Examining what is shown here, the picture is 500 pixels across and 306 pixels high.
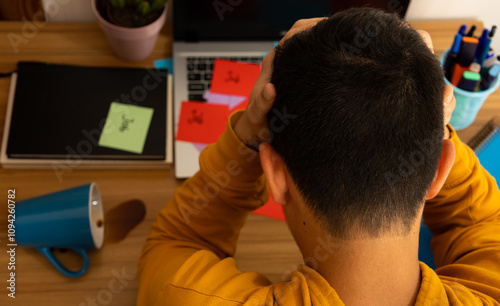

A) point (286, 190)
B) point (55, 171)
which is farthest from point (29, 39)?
point (286, 190)

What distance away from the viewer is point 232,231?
87 cm

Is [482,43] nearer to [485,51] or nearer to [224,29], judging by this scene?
[485,51]

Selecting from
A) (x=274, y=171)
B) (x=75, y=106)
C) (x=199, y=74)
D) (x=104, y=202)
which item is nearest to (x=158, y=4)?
(x=199, y=74)

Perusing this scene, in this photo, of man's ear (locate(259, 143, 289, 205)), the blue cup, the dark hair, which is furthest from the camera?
the blue cup

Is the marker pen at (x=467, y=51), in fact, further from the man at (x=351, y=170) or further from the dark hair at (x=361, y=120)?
the dark hair at (x=361, y=120)

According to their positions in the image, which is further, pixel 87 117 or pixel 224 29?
pixel 224 29

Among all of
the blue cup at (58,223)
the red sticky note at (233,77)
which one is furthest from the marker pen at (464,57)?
the blue cup at (58,223)

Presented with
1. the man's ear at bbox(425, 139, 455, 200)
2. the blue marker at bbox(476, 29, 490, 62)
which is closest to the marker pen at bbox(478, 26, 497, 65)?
the blue marker at bbox(476, 29, 490, 62)

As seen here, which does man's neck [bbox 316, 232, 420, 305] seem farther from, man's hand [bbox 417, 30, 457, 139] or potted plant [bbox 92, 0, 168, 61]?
potted plant [bbox 92, 0, 168, 61]

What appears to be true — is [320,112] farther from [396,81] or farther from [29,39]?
[29,39]

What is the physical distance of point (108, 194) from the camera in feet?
3.15

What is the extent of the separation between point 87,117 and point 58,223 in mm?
277

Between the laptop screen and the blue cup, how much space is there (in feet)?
1.60

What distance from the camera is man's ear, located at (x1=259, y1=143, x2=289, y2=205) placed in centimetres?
62
